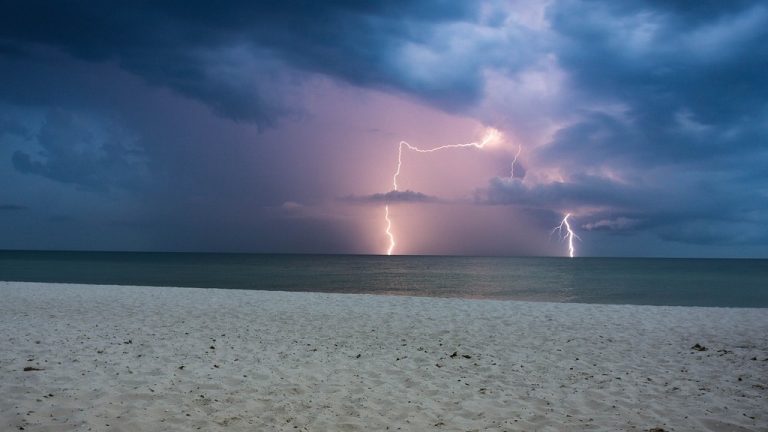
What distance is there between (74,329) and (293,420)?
→ 9.36 metres

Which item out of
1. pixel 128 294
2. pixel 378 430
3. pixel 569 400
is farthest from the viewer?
pixel 128 294

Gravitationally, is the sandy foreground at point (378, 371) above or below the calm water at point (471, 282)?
above

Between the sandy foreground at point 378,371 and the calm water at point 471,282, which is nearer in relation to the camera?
the sandy foreground at point 378,371

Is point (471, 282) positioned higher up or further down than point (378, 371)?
further down

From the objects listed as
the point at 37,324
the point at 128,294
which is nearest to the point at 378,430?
the point at 37,324

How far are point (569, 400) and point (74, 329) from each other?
1222cm

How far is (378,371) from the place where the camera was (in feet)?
29.3

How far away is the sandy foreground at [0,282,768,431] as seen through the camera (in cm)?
651

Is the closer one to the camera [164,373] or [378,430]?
[378,430]

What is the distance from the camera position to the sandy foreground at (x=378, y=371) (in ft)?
21.4

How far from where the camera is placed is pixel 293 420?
640 centimetres

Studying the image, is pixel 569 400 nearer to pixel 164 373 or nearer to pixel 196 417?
pixel 196 417

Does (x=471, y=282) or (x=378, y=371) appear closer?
A: (x=378, y=371)

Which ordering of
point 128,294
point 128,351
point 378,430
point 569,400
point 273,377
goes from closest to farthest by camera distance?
point 378,430
point 569,400
point 273,377
point 128,351
point 128,294
